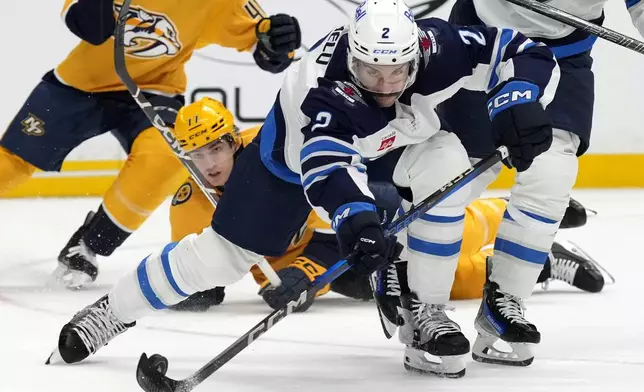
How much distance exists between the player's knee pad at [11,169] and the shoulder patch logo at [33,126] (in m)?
0.09

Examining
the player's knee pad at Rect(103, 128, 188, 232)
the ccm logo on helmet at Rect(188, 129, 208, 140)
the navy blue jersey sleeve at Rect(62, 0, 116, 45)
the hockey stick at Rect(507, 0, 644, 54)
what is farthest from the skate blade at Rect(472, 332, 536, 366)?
the navy blue jersey sleeve at Rect(62, 0, 116, 45)

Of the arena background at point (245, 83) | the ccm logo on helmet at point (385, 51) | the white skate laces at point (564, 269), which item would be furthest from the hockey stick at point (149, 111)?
the arena background at point (245, 83)

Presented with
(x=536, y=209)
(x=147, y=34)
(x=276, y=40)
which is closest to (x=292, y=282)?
(x=536, y=209)

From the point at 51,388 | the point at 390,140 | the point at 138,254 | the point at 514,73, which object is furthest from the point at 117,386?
the point at 138,254

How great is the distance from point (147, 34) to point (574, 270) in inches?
62.0

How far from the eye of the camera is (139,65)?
4.04 m

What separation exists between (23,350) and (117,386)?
45cm

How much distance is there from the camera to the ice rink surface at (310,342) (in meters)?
2.54

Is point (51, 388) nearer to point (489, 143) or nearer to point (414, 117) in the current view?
point (414, 117)

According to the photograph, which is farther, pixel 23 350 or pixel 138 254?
pixel 138 254

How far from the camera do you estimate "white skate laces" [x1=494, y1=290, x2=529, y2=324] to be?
8.75ft

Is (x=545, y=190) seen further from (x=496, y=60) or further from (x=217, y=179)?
(x=217, y=179)

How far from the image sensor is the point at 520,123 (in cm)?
242

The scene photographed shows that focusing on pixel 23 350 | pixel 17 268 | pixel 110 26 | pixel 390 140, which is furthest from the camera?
pixel 17 268
